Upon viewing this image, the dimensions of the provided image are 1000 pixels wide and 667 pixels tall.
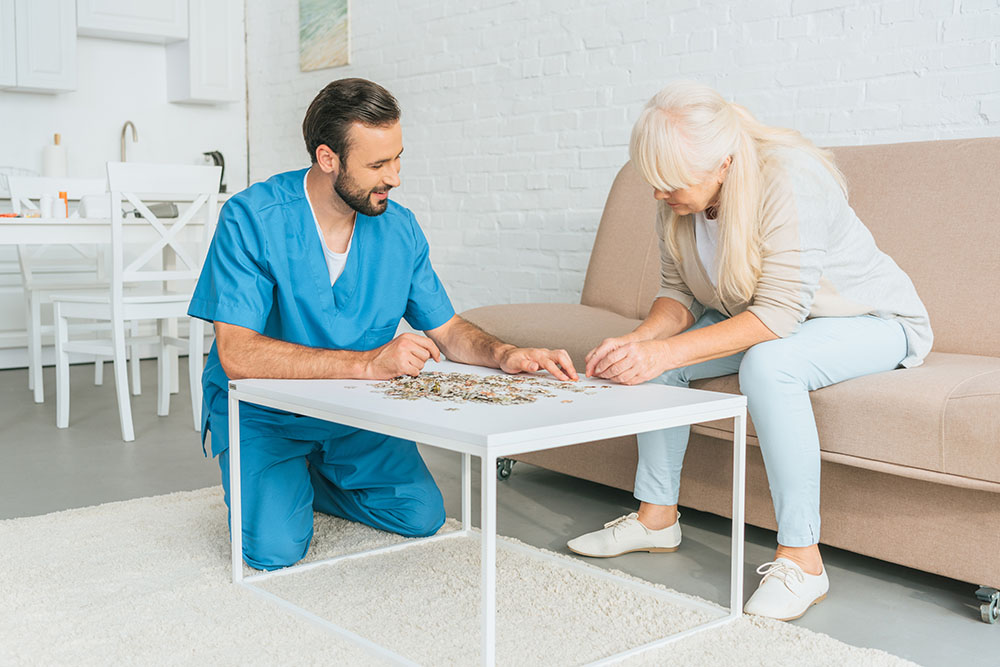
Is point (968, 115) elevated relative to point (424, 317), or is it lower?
elevated

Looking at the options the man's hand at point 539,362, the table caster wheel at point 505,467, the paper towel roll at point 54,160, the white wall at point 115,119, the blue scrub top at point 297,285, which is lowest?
the table caster wheel at point 505,467

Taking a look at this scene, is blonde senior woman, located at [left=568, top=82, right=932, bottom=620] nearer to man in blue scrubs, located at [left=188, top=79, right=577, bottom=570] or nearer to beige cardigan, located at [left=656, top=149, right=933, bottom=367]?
beige cardigan, located at [left=656, top=149, right=933, bottom=367]

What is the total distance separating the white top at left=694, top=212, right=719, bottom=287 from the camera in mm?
1964

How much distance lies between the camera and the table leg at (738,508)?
164cm

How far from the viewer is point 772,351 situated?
1800mm

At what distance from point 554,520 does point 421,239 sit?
750mm

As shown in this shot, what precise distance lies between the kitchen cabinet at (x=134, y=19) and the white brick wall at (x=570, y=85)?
451mm

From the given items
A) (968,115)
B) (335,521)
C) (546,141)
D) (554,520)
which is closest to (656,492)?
(554,520)

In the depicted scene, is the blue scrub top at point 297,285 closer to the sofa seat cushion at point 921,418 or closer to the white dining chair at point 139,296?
the sofa seat cushion at point 921,418

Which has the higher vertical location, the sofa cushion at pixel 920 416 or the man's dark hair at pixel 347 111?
the man's dark hair at pixel 347 111

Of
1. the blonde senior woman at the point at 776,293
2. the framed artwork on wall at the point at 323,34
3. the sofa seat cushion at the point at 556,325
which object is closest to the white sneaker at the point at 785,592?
the blonde senior woman at the point at 776,293

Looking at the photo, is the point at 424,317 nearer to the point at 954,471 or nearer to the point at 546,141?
the point at 954,471

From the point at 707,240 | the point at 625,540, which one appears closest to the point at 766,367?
the point at 707,240

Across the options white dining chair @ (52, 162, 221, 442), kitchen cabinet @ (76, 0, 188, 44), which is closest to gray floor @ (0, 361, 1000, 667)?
white dining chair @ (52, 162, 221, 442)
